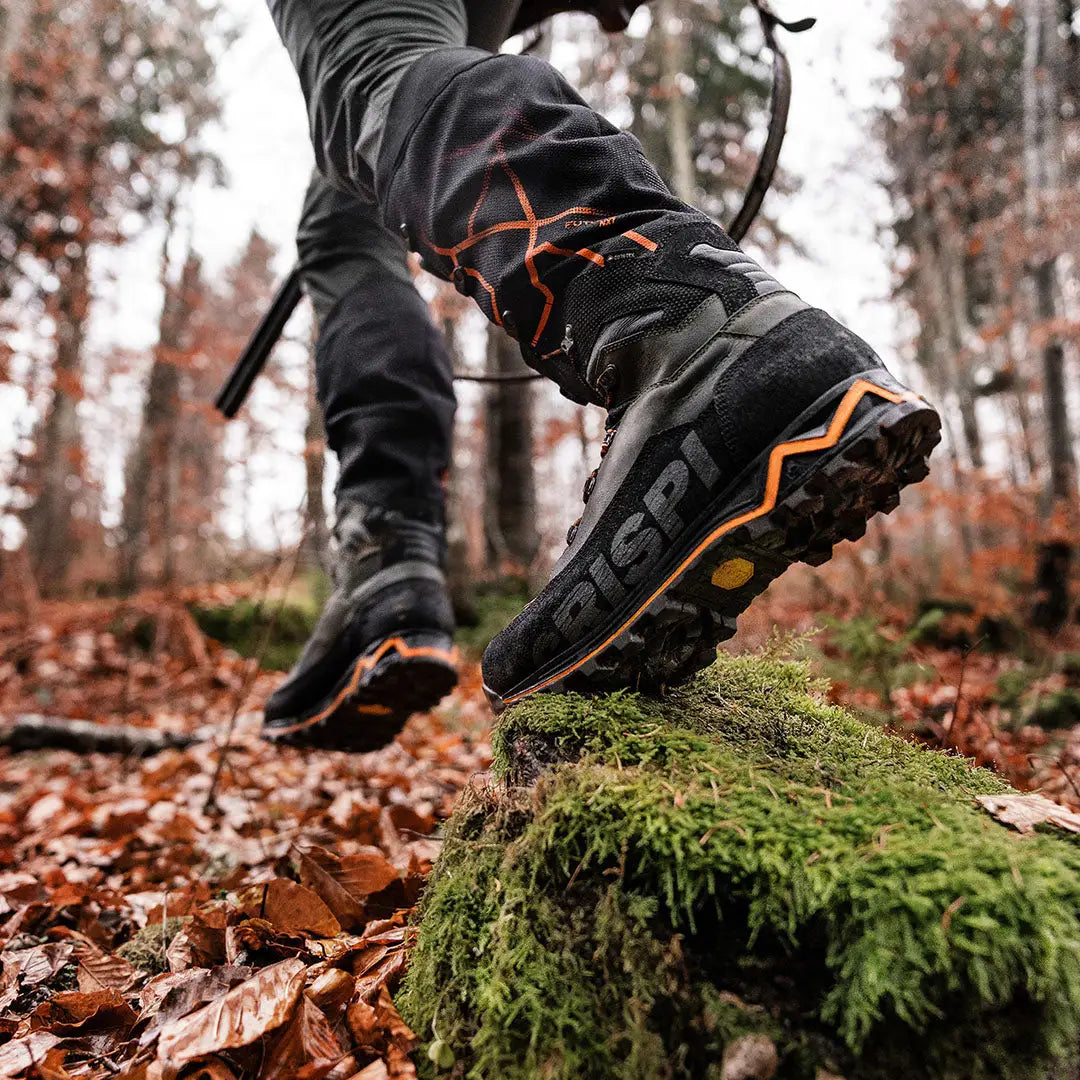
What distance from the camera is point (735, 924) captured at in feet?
2.30

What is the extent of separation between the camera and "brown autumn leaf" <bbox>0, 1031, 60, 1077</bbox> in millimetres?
798

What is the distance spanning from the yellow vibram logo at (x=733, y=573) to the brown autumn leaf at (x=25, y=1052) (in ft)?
3.14

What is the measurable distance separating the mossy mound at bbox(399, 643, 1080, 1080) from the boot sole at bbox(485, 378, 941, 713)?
0.11 m

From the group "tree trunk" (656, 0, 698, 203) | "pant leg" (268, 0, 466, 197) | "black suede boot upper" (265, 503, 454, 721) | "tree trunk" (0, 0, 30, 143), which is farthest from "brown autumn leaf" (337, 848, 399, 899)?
"tree trunk" (0, 0, 30, 143)

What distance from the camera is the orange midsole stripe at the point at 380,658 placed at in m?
1.49

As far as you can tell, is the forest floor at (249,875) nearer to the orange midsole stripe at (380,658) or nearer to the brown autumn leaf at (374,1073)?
the brown autumn leaf at (374,1073)

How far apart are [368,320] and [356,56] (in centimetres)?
61

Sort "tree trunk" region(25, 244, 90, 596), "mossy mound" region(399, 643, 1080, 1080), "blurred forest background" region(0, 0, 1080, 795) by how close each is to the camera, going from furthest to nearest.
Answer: "tree trunk" region(25, 244, 90, 596) → "blurred forest background" region(0, 0, 1080, 795) → "mossy mound" region(399, 643, 1080, 1080)

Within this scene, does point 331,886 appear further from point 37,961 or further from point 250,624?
point 250,624

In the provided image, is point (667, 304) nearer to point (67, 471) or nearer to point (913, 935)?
point (913, 935)

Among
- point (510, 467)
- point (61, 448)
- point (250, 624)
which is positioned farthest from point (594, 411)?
point (61, 448)

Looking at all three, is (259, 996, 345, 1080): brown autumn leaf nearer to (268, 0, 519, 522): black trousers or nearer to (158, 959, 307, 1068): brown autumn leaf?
(158, 959, 307, 1068): brown autumn leaf

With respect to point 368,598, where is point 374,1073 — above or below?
below

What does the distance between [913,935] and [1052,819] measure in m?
0.29
